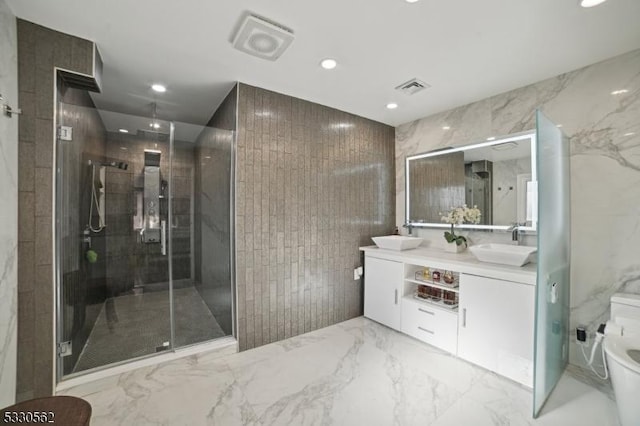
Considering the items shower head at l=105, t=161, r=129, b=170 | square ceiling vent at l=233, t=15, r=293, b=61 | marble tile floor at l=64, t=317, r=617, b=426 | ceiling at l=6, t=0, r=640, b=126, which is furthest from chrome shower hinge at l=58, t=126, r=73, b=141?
marble tile floor at l=64, t=317, r=617, b=426

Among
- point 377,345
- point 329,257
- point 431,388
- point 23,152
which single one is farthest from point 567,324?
point 23,152

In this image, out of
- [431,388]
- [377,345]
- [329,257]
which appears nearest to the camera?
[431,388]

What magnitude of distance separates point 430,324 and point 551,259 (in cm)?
120

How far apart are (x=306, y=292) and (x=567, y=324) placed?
227 cm

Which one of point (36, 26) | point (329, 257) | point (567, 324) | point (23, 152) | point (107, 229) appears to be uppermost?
point (36, 26)

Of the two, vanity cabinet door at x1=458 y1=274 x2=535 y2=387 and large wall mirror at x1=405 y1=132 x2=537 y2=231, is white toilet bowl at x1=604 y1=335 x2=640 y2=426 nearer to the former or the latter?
vanity cabinet door at x1=458 y1=274 x2=535 y2=387

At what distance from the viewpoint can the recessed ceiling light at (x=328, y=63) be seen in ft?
6.71

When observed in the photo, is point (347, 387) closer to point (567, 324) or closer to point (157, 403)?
point (157, 403)

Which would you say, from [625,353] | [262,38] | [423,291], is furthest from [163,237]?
[625,353]

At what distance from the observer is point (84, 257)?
2.40 m

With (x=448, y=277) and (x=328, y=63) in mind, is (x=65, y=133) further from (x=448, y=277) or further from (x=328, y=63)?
(x=448, y=277)

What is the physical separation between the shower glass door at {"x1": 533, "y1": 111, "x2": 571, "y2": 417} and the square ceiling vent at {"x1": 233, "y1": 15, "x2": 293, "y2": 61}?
5.40ft

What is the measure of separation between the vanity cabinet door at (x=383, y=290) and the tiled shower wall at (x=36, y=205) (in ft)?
8.95

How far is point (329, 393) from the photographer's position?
1882 millimetres
